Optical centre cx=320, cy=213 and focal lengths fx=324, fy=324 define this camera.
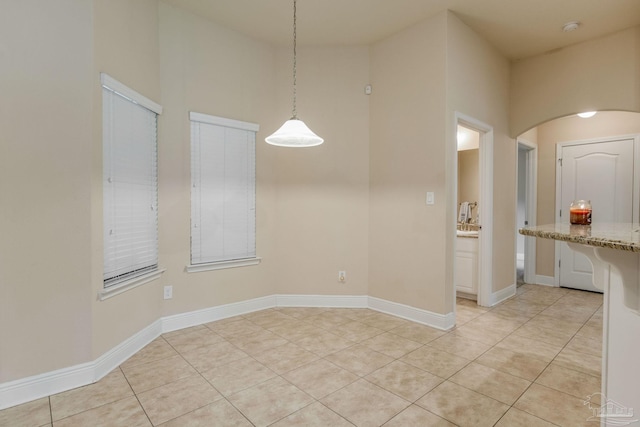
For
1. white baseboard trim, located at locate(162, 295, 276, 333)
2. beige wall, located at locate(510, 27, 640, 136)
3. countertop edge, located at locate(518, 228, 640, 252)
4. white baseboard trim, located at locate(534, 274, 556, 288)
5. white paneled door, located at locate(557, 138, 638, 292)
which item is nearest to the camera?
countertop edge, located at locate(518, 228, 640, 252)

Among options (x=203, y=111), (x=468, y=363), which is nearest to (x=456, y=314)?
(x=468, y=363)

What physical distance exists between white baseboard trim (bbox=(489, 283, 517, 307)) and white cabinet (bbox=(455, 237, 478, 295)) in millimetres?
191

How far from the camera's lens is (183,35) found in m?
3.12

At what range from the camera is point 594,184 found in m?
4.43

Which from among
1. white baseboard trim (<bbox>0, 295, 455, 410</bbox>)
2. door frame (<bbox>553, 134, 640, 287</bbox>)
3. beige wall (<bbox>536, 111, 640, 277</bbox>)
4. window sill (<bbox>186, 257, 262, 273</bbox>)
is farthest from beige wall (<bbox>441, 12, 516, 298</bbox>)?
window sill (<bbox>186, 257, 262, 273</bbox>)

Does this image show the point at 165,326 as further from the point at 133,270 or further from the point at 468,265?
the point at 468,265

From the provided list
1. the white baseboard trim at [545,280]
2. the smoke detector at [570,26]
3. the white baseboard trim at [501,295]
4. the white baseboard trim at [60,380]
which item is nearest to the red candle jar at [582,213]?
the white baseboard trim at [501,295]

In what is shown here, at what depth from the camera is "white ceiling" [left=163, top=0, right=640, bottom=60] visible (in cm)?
299

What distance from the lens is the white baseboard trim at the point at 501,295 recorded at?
154 inches

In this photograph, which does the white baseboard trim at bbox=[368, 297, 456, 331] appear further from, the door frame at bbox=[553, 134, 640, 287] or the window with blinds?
the window with blinds

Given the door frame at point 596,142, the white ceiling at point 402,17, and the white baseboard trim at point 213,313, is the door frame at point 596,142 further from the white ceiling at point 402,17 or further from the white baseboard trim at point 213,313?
the white baseboard trim at point 213,313

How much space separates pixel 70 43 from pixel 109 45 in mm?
275

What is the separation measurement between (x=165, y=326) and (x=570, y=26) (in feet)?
16.5

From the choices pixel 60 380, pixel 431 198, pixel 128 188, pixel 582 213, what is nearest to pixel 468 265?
pixel 431 198
